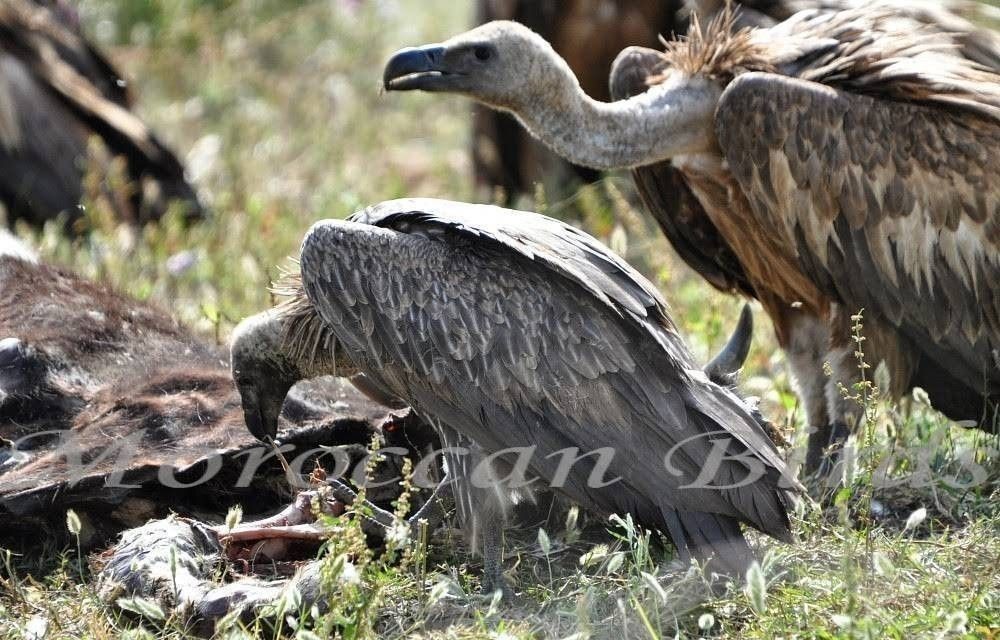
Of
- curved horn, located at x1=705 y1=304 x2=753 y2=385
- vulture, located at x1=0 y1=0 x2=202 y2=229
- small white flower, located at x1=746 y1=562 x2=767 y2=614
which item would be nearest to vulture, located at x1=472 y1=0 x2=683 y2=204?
vulture, located at x1=0 y1=0 x2=202 y2=229

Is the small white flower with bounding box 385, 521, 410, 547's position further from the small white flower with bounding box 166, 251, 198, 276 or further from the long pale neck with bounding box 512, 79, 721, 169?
the small white flower with bounding box 166, 251, 198, 276

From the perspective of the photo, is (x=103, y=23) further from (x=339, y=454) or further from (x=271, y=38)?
(x=339, y=454)

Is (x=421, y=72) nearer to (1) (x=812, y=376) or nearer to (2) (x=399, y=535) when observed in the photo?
(1) (x=812, y=376)

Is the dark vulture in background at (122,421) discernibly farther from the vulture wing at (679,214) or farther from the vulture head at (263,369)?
the vulture wing at (679,214)

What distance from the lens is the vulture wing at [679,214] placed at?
5805 millimetres

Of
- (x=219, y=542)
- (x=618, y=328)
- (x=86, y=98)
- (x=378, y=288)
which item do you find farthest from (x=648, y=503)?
(x=86, y=98)

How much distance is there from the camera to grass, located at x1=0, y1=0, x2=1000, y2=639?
3.78 m

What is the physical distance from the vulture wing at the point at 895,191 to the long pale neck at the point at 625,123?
0.29 meters

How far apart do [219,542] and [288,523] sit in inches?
9.2

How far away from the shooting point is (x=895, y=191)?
4.96 meters

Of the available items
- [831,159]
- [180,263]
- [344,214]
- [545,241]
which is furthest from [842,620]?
[344,214]

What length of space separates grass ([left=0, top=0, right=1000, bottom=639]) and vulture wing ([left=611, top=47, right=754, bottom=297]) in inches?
7.1

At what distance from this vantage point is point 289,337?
466cm

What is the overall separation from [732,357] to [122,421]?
1911mm
